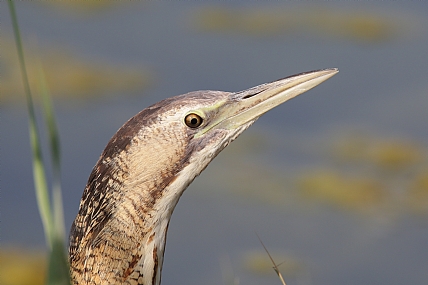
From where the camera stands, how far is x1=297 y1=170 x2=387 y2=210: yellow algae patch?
6168 mm

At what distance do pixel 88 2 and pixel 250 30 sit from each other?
1559 mm

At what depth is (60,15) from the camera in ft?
22.6

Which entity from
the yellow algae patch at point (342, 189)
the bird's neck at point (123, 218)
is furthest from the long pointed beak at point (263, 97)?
the yellow algae patch at point (342, 189)

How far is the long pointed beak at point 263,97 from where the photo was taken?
269 cm

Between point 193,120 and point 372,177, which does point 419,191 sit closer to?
point 372,177

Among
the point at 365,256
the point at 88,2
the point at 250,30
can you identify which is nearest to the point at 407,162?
the point at 365,256

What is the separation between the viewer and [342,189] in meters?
6.36

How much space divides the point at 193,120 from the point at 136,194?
13.3 inches

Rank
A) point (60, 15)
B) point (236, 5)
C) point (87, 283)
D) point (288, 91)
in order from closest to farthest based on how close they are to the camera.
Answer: point (87, 283) < point (288, 91) < point (60, 15) < point (236, 5)

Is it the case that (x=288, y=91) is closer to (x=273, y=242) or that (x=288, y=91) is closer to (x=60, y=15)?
(x=273, y=242)

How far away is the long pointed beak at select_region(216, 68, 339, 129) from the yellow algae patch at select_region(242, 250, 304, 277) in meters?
2.94

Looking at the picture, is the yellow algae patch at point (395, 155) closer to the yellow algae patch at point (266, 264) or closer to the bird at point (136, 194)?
the yellow algae patch at point (266, 264)

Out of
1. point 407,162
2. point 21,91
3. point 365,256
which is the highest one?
point 21,91

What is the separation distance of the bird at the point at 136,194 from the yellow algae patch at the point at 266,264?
3031 mm
